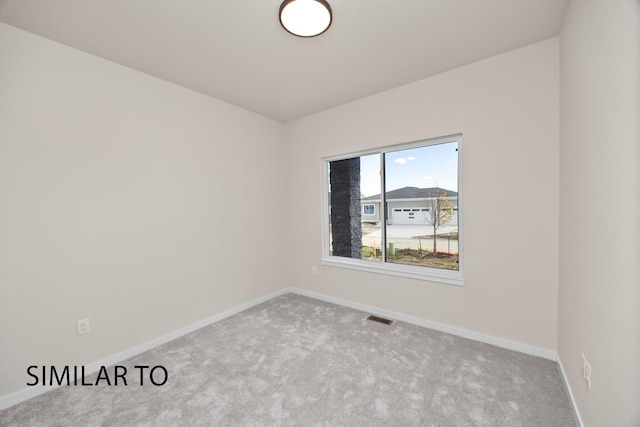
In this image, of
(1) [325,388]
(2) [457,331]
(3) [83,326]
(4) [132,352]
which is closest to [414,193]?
(2) [457,331]

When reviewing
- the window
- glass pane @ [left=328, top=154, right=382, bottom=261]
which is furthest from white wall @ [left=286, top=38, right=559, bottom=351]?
glass pane @ [left=328, top=154, right=382, bottom=261]

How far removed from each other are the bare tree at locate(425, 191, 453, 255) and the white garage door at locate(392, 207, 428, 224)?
5cm

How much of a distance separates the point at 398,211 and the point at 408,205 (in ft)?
0.47

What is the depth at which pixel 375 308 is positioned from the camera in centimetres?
310

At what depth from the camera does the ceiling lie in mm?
1668

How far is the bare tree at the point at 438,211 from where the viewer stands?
2699mm

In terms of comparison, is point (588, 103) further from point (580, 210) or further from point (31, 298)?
point (31, 298)

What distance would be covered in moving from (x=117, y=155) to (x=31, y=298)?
49.0 inches

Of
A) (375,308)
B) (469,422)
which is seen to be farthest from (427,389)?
(375,308)

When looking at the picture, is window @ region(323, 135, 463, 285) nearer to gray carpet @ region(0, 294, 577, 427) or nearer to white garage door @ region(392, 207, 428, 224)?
white garage door @ region(392, 207, 428, 224)

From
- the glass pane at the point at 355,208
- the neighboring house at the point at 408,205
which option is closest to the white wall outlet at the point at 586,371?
the neighboring house at the point at 408,205

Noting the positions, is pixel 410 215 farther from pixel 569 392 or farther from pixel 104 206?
pixel 104 206

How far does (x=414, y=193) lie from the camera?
2.95 m

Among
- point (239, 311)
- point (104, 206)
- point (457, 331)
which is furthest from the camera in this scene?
point (239, 311)
